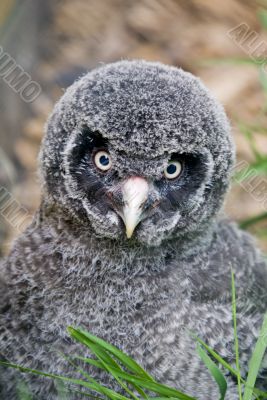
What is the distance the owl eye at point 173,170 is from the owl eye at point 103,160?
27cm

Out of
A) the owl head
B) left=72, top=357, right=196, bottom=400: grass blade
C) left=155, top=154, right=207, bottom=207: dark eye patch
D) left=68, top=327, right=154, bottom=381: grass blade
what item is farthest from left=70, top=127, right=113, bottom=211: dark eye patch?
left=72, top=357, right=196, bottom=400: grass blade

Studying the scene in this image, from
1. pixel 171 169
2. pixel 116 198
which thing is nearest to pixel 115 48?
pixel 171 169

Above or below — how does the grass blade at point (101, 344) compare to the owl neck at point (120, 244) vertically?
below

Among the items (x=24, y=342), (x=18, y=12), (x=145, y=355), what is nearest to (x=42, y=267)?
(x=24, y=342)

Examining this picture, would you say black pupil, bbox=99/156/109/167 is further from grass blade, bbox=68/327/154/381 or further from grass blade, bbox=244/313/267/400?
grass blade, bbox=244/313/267/400

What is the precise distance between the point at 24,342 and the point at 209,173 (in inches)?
50.3

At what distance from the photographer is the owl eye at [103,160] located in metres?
3.63

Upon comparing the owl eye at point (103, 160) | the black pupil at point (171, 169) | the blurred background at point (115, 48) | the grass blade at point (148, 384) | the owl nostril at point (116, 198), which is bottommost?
the grass blade at point (148, 384)

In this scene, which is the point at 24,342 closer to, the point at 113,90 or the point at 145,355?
the point at 145,355

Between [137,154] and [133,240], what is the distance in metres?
0.49

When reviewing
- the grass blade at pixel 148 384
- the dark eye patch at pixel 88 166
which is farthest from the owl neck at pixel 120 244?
the grass blade at pixel 148 384

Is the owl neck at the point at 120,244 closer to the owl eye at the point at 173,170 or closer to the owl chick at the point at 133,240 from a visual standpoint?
the owl chick at the point at 133,240

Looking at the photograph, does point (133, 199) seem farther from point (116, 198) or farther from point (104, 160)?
point (104, 160)

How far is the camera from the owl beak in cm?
354
